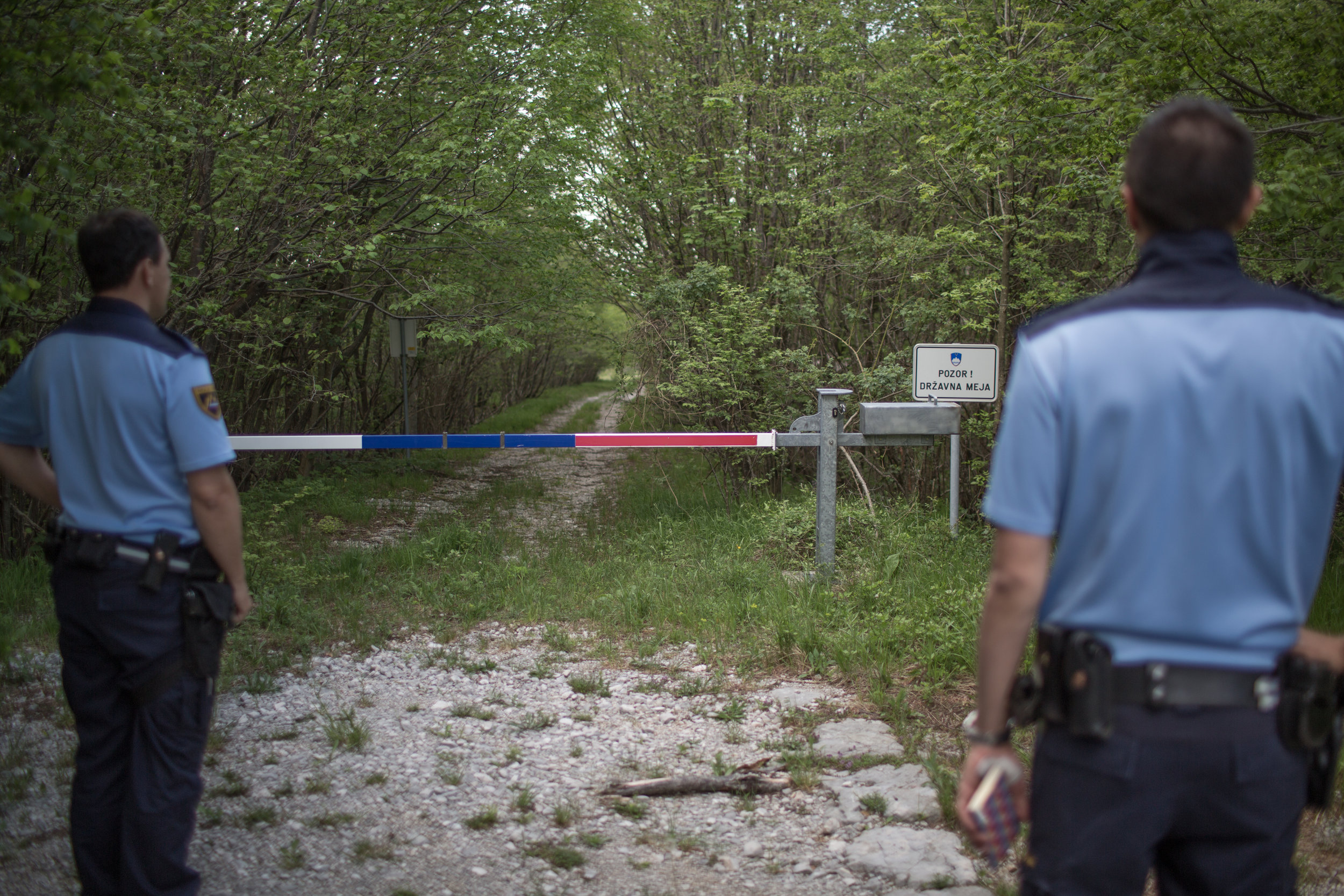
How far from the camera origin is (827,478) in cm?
725

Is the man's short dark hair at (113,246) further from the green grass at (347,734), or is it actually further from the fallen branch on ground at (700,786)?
the fallen branch on ground at (700,786)

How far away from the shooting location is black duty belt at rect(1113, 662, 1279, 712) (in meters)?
1.77

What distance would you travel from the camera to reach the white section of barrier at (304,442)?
6637mm

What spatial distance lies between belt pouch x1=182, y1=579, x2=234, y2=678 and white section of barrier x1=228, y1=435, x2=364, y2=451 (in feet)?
13.1

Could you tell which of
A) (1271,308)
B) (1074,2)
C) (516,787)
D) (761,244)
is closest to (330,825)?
(516,787)

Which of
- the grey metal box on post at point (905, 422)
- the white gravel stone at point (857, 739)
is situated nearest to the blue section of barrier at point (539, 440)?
the grey metal box on post at point (905, 422)

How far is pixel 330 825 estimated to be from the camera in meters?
3.86

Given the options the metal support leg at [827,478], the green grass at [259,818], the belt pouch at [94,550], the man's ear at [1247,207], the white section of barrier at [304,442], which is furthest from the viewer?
the metal support leg at [827,478]

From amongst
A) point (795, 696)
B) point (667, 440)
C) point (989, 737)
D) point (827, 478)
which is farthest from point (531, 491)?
point (989, 737)

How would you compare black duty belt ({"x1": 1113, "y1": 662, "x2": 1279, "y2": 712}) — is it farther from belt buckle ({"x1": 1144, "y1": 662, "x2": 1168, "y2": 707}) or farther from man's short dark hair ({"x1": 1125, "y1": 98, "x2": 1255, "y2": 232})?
man's short dark hair ({"x1": 1125, "y1": 98, "x2": 1255, "y2": 232})

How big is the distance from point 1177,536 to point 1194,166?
26.6 inches

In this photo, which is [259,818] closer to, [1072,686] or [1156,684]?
[1072,686]

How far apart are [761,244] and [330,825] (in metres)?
10.9

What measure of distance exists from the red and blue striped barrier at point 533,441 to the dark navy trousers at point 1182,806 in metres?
5.34
